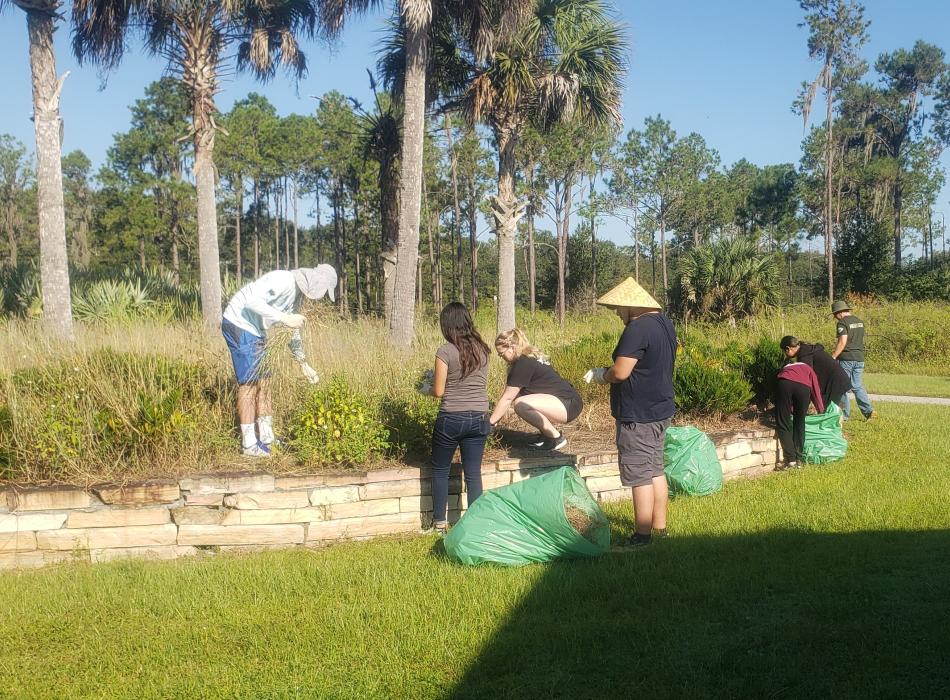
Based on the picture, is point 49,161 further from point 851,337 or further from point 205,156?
point 851,337

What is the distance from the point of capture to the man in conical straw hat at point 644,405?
506 centimetres

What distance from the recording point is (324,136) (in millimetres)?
39188

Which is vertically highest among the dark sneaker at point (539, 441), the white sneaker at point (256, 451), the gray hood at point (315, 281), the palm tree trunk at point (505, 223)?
the palm tree trunk at point (505, 223)

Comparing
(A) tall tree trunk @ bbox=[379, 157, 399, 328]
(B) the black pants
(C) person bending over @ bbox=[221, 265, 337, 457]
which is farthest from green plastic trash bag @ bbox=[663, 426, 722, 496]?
(A) tall tree trunk @ bbox=[379, 157, 399, 328]

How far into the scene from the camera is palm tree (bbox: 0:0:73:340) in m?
11.1

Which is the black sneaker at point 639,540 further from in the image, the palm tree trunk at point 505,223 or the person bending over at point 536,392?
the palm tree trunk at point 505,223

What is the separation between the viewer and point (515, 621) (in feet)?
12.6

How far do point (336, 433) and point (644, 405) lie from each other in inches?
88.0

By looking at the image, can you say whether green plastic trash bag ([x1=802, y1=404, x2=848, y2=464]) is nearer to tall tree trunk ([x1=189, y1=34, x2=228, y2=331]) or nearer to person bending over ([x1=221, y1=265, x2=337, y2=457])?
person bending over ([x1=221, y1=265, x2=337, y2=457])

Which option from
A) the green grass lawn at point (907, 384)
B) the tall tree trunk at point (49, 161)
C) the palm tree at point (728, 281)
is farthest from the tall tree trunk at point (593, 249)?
the tall tree trunk at point (49, 161)

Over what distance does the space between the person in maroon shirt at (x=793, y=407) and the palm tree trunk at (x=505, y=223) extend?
32.3 ft

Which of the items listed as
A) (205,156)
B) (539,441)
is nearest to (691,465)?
(539,441)

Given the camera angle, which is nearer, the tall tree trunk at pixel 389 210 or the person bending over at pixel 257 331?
the person bending over at pixel 257 331

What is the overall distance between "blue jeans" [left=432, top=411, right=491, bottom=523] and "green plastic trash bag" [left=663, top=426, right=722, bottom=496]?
1.86m
